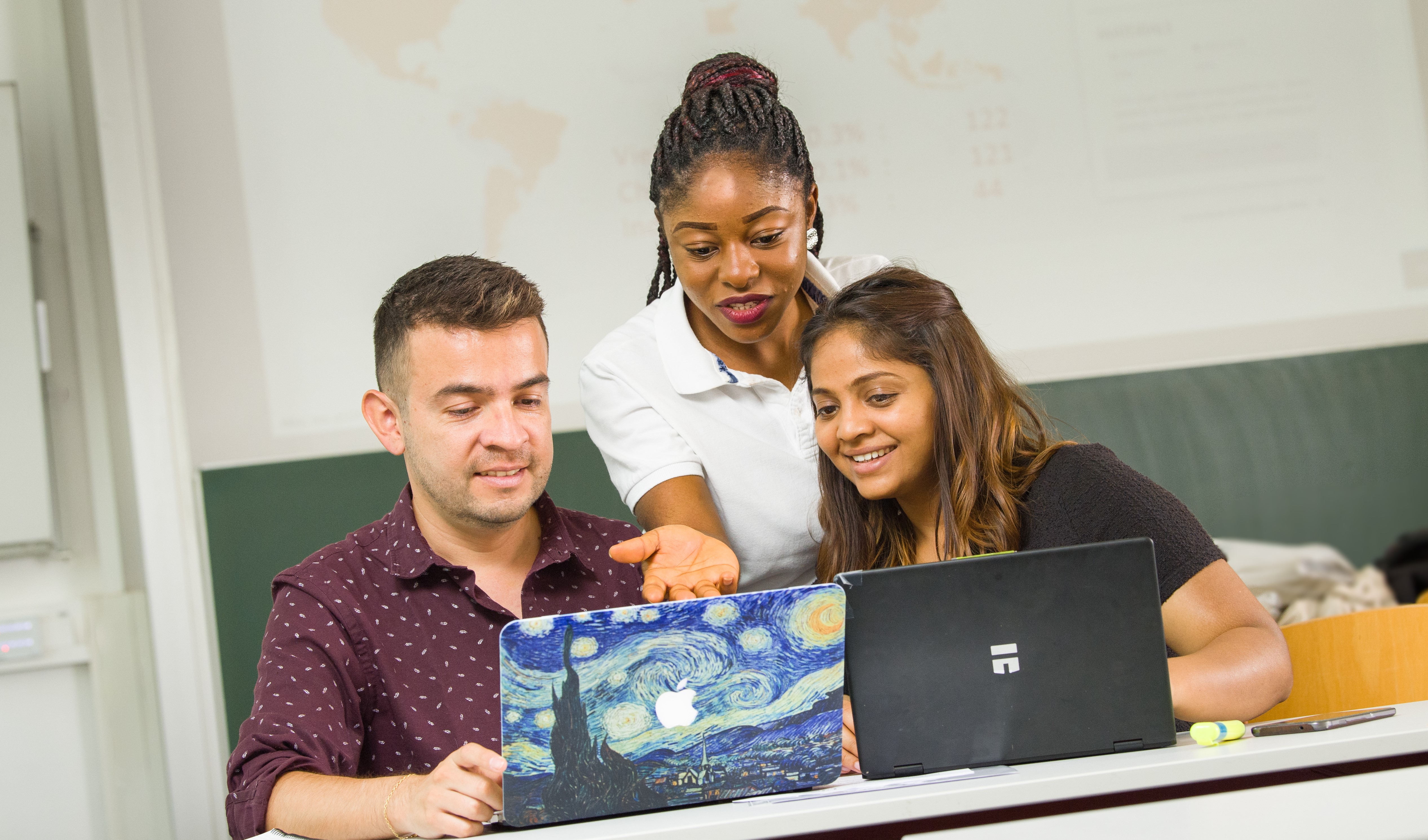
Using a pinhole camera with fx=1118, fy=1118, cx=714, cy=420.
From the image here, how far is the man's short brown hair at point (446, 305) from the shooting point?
1435 mm

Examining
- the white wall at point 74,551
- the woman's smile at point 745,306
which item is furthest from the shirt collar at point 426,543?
the white wall at point 74,551

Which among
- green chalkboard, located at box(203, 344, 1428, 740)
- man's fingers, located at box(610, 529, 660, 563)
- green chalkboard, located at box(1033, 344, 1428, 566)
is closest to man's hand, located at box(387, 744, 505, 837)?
man's fingers, located at box(610, 529, 660, 563)

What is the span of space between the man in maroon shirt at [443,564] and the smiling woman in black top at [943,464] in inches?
12.3

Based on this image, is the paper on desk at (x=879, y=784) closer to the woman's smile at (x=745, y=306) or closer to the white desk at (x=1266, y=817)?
the white desk at (x=1266, y=817)

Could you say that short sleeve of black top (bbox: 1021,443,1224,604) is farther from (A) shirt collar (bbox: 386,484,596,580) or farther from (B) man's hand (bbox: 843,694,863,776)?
(A) shirt collar (bbox: 386,484,596,580)

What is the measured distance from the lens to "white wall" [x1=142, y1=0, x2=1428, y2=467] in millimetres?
2613

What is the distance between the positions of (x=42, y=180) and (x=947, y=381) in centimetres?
215

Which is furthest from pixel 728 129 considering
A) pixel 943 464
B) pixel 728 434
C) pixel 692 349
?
pixel 943 464

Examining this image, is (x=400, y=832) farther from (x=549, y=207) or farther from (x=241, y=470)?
(x=549, y=207)

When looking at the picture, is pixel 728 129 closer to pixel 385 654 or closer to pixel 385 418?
pixel 385 418

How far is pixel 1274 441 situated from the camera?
2.86 m

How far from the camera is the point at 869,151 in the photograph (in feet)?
9.38

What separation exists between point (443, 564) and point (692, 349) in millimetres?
542

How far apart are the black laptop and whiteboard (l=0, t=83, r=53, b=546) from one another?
82.6 inches
